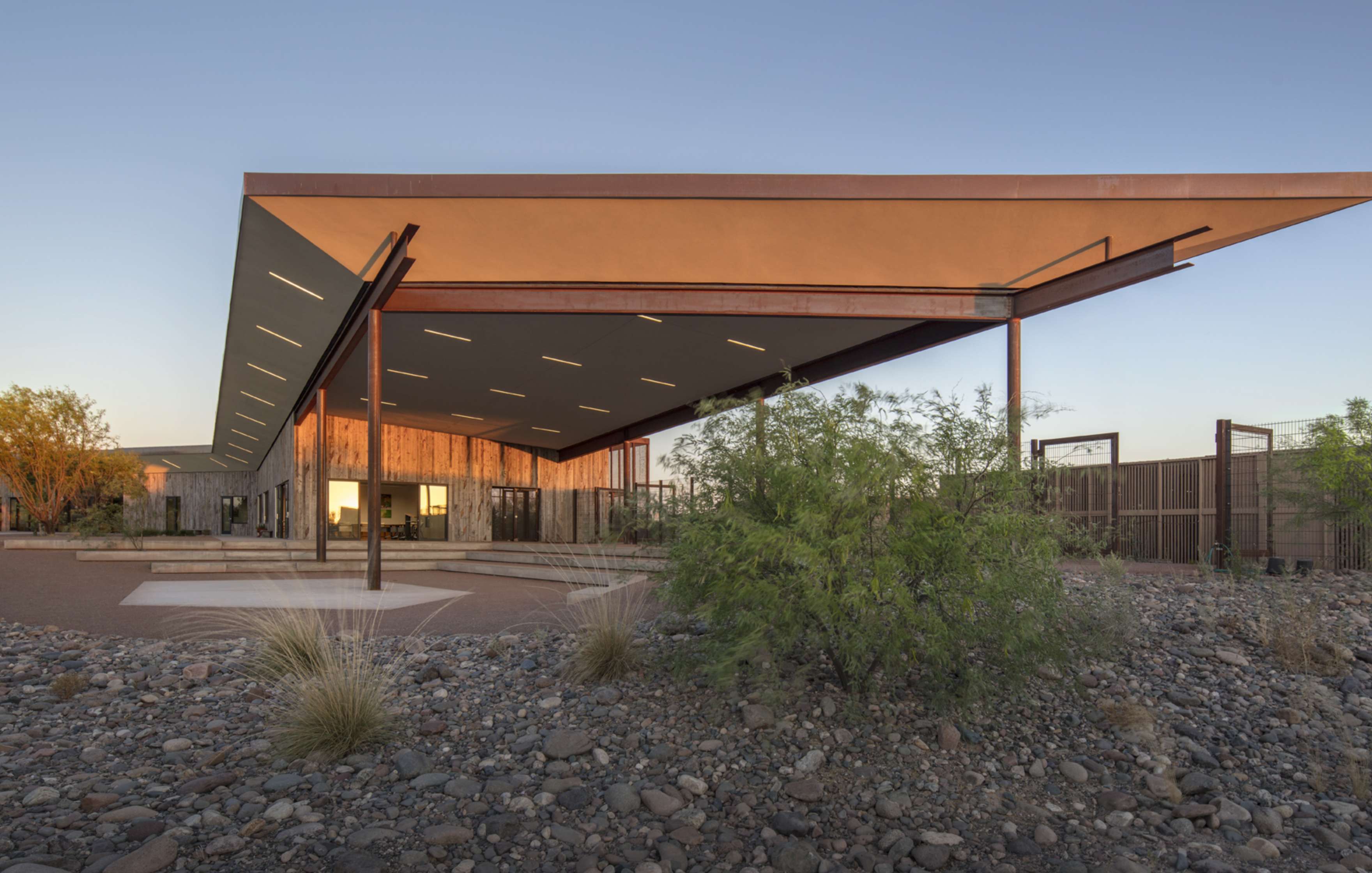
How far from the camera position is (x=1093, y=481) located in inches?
356

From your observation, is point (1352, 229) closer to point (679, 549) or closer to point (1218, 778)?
point (1218, 778)

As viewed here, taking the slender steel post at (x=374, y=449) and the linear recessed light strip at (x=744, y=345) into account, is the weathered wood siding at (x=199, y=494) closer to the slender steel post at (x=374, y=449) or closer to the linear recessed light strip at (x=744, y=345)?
the slender steel post at (x=374, y=449)

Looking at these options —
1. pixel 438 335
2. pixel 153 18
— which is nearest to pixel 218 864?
pixel 438 335

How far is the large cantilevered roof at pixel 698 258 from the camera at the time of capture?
5.39 meters

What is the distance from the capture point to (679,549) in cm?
355

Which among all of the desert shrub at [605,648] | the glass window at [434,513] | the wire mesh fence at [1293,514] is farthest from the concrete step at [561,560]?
the wire mesh fence at [1293,514]

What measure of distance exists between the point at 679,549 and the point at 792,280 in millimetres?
4720

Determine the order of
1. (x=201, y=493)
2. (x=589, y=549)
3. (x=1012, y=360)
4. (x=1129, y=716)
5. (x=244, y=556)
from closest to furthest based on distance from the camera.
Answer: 1. (x=1129, y=716)
2. (x=589, y=549)
3. (x=1012, y=360)
4. (x=244, y=556)
5. (x=201, y=493)

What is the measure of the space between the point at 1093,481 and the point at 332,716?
30.1ft

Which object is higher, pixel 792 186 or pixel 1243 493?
pixel 792 186

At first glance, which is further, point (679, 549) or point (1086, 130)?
point (1086, 130)

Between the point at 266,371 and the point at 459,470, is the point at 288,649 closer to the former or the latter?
the point at 266,371

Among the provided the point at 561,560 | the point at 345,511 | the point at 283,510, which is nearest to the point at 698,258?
the point at 561,560

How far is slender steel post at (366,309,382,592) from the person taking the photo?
7355mm
